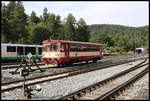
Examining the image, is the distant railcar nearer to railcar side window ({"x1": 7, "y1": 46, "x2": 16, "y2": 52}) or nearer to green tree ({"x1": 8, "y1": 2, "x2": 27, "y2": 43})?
railcar side window ({"x1": 7, "y1": 46, "x2": 16, "y2": 52})

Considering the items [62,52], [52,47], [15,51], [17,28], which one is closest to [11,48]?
[15,51]

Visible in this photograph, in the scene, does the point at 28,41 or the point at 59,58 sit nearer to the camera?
the point at 59,58

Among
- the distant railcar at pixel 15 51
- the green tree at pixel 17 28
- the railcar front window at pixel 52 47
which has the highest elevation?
the green tree at pixel 17 28

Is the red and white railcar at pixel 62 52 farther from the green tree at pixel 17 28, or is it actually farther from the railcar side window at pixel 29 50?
the green tree at pixel 17 28

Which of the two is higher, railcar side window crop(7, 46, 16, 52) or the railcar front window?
the railcar front window

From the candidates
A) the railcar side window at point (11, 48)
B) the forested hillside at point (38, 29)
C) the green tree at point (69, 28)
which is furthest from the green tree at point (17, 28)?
the railcar side window at point (11, 48)

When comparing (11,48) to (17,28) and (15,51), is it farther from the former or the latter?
(17,28)

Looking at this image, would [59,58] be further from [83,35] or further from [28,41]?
[83,35]

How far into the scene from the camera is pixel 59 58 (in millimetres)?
16094

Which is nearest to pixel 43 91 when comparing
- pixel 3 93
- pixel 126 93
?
pixel 3 93

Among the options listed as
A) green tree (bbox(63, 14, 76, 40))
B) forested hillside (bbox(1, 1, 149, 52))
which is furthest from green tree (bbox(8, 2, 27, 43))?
green tree (bbox(63, 14, 76, 40))

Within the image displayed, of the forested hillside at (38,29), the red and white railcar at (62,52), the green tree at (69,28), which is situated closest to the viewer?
the red and white railcar at (62,52)

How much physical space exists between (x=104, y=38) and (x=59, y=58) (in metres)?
61.0

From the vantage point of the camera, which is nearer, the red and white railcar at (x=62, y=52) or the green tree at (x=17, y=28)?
the red and white railcar at (x=62, y=52)
